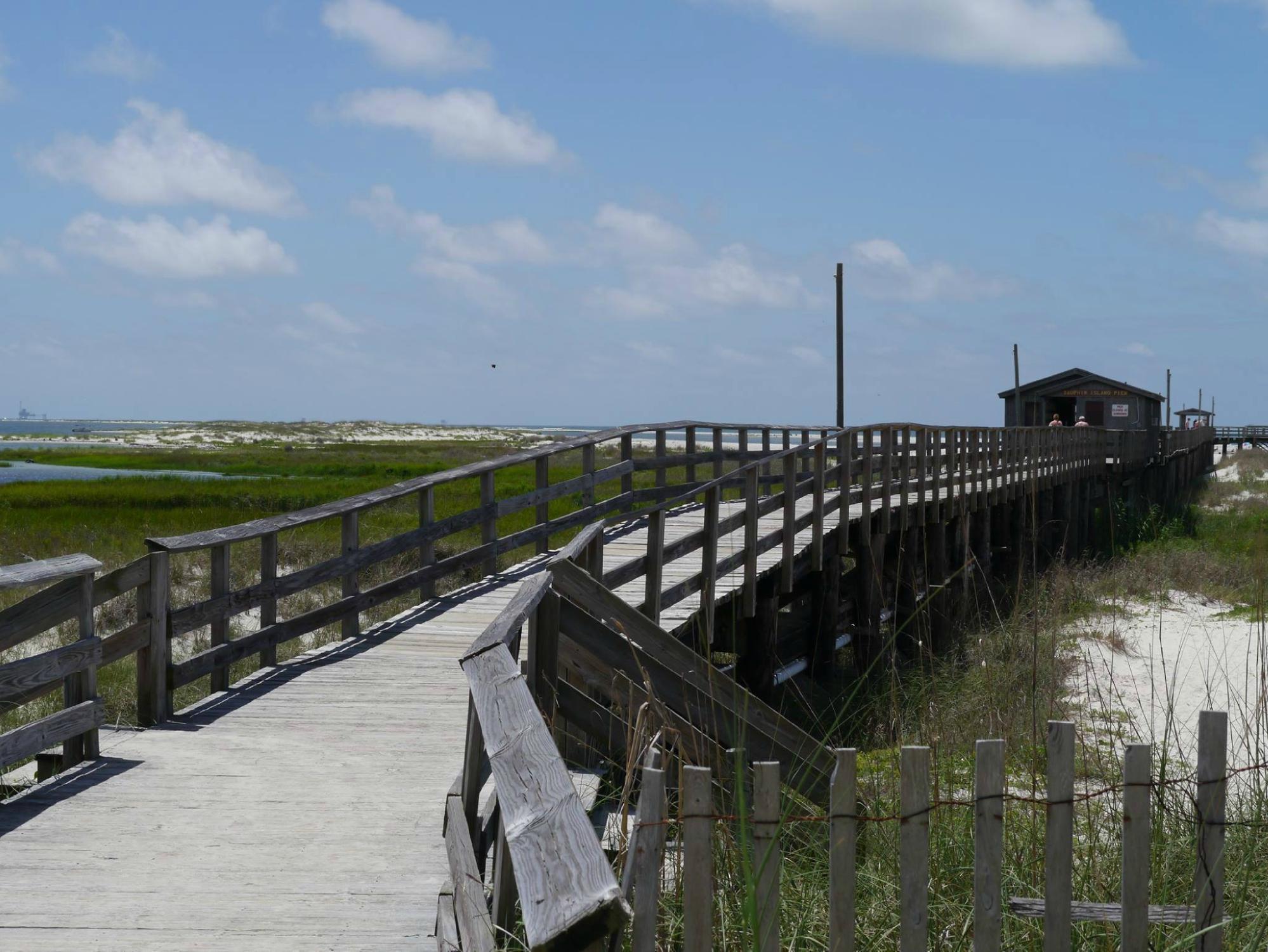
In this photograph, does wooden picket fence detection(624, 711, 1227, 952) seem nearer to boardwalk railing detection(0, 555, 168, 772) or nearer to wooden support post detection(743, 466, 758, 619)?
boardwalk railing detection(0, 555, 168, 772)

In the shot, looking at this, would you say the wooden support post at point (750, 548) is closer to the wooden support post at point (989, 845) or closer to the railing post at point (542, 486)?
→ the railing post at point (542, 486)

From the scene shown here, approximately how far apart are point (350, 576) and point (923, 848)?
708 cm

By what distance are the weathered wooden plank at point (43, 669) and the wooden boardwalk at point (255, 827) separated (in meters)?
0.42

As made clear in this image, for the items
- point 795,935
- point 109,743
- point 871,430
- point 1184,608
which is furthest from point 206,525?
point 795,935

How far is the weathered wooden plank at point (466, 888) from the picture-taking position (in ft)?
9.20

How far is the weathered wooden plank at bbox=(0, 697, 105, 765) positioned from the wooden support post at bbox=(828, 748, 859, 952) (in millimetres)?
3848

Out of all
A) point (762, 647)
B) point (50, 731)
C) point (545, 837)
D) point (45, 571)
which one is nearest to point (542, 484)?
point (762, 647)

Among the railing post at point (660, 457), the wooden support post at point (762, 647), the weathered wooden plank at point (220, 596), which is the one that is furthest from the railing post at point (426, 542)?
the railing post at point (660, 457)

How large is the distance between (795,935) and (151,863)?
235 cm

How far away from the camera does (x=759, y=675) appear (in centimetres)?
1114

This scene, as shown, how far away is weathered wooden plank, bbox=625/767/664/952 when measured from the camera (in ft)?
8.08

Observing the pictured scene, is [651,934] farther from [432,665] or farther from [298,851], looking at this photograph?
[432,665]

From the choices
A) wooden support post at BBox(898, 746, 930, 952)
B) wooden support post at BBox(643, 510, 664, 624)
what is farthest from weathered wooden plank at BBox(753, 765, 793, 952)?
wooden support post at BBox(643, 510, 664, 624)

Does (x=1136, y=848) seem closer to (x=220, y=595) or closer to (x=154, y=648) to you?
(x=154, y=648)
